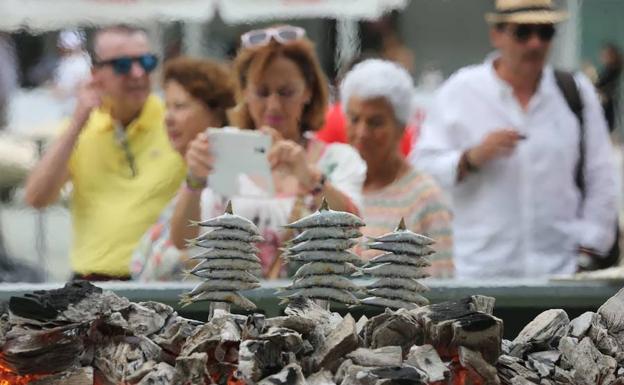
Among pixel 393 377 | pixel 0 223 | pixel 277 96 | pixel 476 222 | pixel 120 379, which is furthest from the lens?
pixel 0 223

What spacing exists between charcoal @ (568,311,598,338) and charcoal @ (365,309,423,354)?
320 mm

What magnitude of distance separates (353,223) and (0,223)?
5167mm

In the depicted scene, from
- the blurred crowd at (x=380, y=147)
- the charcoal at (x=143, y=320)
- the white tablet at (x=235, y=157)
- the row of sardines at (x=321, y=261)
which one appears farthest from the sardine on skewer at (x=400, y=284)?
the blurred crowd at (x=380, y=147)

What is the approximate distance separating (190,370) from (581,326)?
0.75 meters

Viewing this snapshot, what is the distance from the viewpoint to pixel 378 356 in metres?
2.26

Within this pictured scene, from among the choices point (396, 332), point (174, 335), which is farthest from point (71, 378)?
point (396, 332)

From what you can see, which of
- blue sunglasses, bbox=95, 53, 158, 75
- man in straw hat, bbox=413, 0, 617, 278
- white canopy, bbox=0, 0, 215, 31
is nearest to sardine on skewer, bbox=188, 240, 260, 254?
man in straw hat, bbox=413, 0, 617, 278

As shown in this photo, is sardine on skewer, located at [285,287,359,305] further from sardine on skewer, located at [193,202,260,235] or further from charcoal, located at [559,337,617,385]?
charcoal, located at [559,337,617,385]

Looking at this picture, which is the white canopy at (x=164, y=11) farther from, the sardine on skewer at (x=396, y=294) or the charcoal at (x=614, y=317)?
the charcoal at (x=614, y=317)

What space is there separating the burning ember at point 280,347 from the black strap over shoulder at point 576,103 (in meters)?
2.61

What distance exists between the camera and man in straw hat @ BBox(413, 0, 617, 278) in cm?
496

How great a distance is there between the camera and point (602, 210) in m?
5.08

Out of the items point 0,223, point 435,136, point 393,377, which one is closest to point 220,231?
point 393,377

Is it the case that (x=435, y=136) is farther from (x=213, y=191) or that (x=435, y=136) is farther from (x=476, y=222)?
(x=213, y=191)
